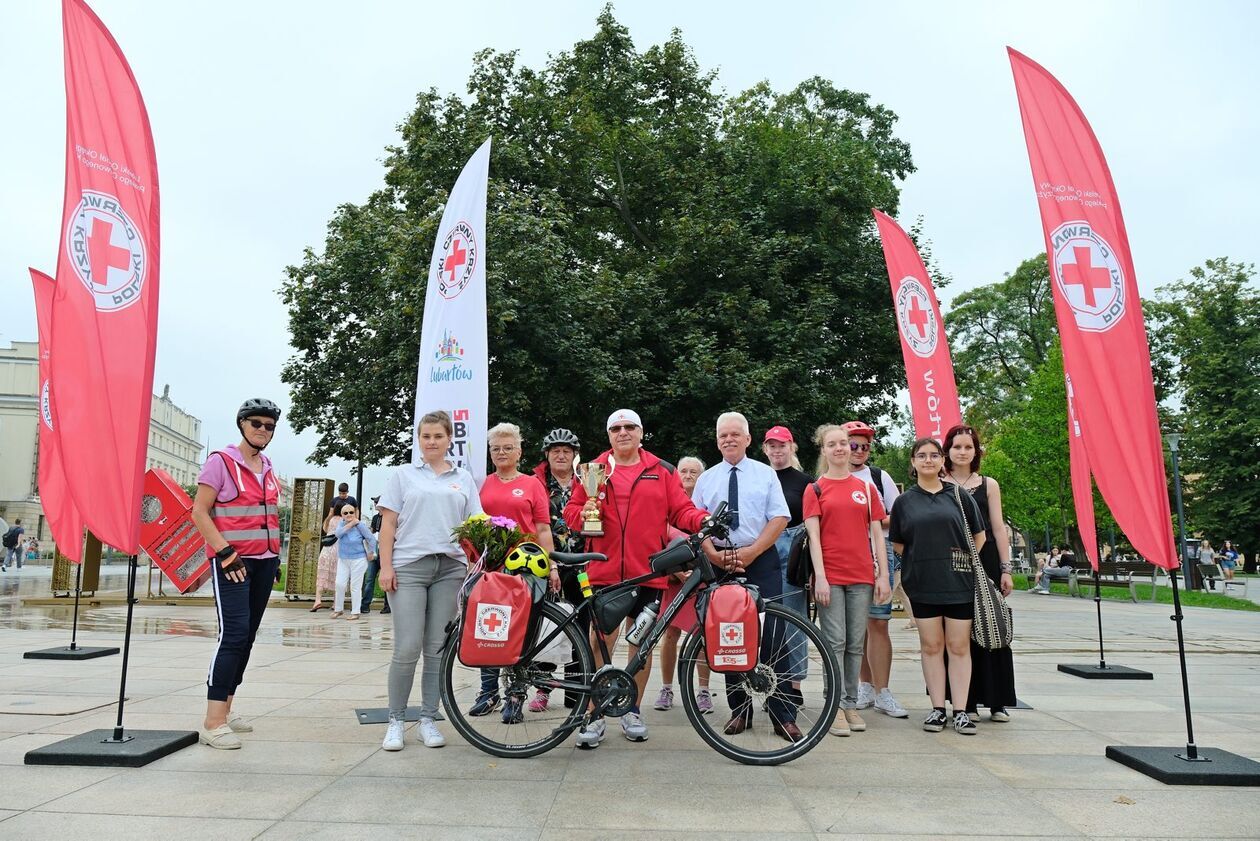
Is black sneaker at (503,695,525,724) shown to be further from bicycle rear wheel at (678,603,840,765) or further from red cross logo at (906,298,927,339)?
red cross logo at (906,298,927,339)

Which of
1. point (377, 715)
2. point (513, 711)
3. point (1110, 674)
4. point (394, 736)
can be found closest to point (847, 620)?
point (513, 711)

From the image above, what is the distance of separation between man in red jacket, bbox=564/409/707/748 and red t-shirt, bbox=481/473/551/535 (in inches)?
17.9

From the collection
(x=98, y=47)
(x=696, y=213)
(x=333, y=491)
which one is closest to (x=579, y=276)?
(x=696, y=213)

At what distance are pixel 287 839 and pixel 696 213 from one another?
59.3 feet

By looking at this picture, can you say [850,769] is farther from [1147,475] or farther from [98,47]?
[98,47]

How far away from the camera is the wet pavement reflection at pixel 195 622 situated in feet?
36.2

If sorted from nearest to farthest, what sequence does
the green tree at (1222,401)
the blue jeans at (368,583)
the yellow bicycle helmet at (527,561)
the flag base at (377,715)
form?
the yellow bicycle helmet at (527,561)
the flag base at (377,715)
the blue jeans at (368,583)
the green tree at (1222,401)

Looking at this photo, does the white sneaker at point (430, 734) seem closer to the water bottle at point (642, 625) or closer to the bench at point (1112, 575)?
the water bottle at point (642, 625)

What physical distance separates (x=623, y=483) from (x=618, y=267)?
16.5 metres


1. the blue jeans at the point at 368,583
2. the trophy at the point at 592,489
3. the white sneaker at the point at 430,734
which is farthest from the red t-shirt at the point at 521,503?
the blue jeans at the point at 368,583

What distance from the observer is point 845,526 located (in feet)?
18.6

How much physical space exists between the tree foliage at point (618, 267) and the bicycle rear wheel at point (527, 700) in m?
12.3

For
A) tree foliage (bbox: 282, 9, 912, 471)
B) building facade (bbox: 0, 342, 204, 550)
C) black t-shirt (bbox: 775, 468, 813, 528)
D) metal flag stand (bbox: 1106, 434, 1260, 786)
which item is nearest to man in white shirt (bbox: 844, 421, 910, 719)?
black t-shirt (bbox: 775, 468, 813, 528)

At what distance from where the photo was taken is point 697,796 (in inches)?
161
